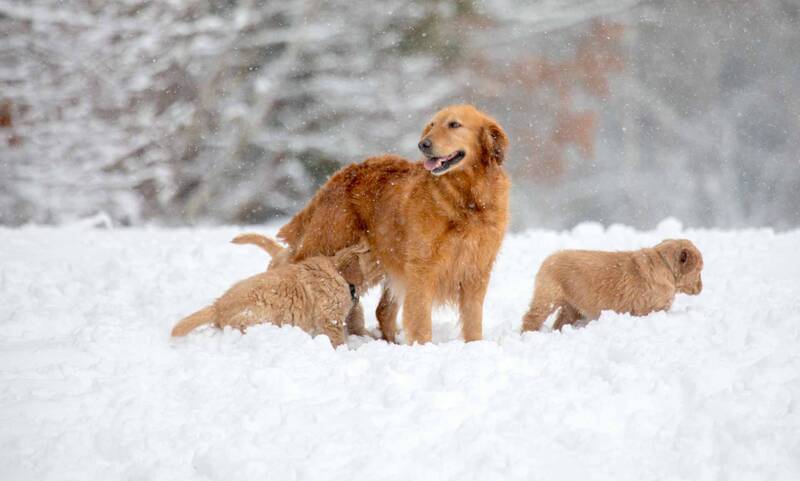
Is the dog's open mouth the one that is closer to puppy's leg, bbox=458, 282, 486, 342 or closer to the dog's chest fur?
the dog's chest fur

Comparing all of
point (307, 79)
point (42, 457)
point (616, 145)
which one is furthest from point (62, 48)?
point (42, 457)

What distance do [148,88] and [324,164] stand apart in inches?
160

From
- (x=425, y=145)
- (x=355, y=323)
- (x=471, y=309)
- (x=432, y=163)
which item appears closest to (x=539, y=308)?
(x=471, y=309)

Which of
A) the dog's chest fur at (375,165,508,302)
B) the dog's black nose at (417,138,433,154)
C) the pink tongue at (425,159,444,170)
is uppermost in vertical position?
the dog's black nose at (417,138,433,154)

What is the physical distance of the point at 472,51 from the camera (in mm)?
17875

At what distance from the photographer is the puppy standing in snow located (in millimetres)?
5668

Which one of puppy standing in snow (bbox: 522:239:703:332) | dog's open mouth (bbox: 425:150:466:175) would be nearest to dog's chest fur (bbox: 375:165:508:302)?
dog's open mouth (bbox: 425:150:466:175)

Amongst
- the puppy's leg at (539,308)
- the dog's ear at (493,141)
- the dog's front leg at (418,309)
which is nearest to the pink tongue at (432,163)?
the dog's ear at (493,141)

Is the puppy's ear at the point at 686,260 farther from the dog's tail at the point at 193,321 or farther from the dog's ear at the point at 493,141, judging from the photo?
the dog's tail at the point at 193,321

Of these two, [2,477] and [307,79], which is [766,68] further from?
[2,477]

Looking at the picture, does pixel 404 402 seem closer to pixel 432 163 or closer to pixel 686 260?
pixel 432 163

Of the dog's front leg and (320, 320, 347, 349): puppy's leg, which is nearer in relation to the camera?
the dog's front leg

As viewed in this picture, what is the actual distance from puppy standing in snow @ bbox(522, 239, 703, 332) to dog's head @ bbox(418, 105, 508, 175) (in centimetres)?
119

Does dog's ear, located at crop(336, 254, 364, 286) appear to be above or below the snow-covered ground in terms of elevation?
below
